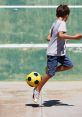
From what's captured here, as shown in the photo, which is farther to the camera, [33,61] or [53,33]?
[33,61]

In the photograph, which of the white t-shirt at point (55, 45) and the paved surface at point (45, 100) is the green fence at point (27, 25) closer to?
the paved surface at point (45, 100)

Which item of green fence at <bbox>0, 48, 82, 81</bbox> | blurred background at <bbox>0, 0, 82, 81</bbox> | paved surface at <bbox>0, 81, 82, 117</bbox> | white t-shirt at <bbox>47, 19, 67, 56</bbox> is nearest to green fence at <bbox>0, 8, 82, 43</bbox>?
blurred background at <bbox>0, 0, 82, 81</bbox>

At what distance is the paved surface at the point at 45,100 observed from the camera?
274 inches

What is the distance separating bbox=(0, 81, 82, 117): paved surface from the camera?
696 cm

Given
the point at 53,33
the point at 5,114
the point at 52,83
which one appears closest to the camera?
the point at 5,114

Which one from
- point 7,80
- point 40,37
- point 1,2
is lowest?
point 7,80

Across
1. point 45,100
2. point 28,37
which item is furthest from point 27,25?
point 45,100

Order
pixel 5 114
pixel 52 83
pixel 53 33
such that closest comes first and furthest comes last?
pixel 5 114 < pixel 53 33 < pixel 52 83

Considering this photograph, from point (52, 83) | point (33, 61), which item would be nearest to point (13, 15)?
point (33, 61)

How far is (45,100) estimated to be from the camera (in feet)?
26.3

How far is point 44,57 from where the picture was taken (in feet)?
33.3

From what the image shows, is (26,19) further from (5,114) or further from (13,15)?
(5,114)

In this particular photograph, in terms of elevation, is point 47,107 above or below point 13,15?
below

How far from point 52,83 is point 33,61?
673 mm
